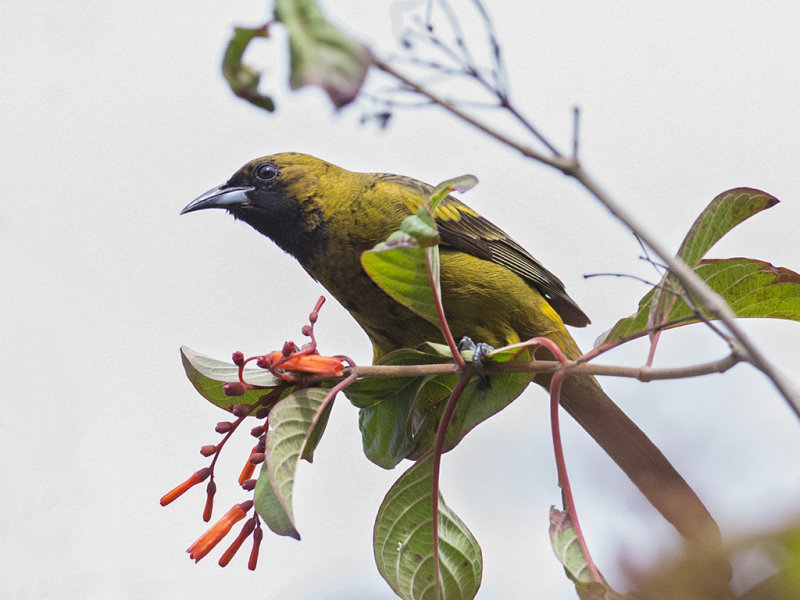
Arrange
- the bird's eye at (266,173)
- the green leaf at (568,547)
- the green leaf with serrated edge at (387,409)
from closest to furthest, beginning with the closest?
the green leaf at (568,547), the green leaf with serrated edge at (387,409), the bird's eye at (266,173)

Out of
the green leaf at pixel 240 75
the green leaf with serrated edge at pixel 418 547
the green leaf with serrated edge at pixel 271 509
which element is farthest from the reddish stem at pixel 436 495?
the green leaf at pixel 240 75

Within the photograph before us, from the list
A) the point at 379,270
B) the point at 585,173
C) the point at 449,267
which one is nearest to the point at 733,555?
the point at 585,173

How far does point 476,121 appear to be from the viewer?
110 centimetres

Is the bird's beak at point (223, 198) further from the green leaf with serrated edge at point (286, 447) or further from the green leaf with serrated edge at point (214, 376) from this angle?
the green leaf with serrated edge at point (286, 447)

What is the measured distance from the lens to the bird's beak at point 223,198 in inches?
130

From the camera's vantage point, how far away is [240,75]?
132 centimetres

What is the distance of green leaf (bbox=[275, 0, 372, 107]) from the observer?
109 cm

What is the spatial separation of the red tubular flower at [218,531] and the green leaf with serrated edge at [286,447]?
0.34 feet

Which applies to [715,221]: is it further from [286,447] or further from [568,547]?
[286,447]

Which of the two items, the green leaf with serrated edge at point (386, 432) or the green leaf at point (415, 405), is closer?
the green leaf at point (415, 405)

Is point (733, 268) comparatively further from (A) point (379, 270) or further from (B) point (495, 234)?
(B) point (495, 234)

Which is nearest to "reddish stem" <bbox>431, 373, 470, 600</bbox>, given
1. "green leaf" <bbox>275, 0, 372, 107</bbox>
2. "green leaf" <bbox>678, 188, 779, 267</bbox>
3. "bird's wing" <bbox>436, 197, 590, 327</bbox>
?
"green leaf" <bbox>678, 188, 779, 267</bbox>

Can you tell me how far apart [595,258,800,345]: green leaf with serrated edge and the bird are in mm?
740

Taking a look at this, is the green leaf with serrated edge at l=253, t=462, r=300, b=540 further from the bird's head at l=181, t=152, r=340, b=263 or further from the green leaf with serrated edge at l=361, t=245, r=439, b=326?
the bird's head at l=181, t=152, r=340, b=263
